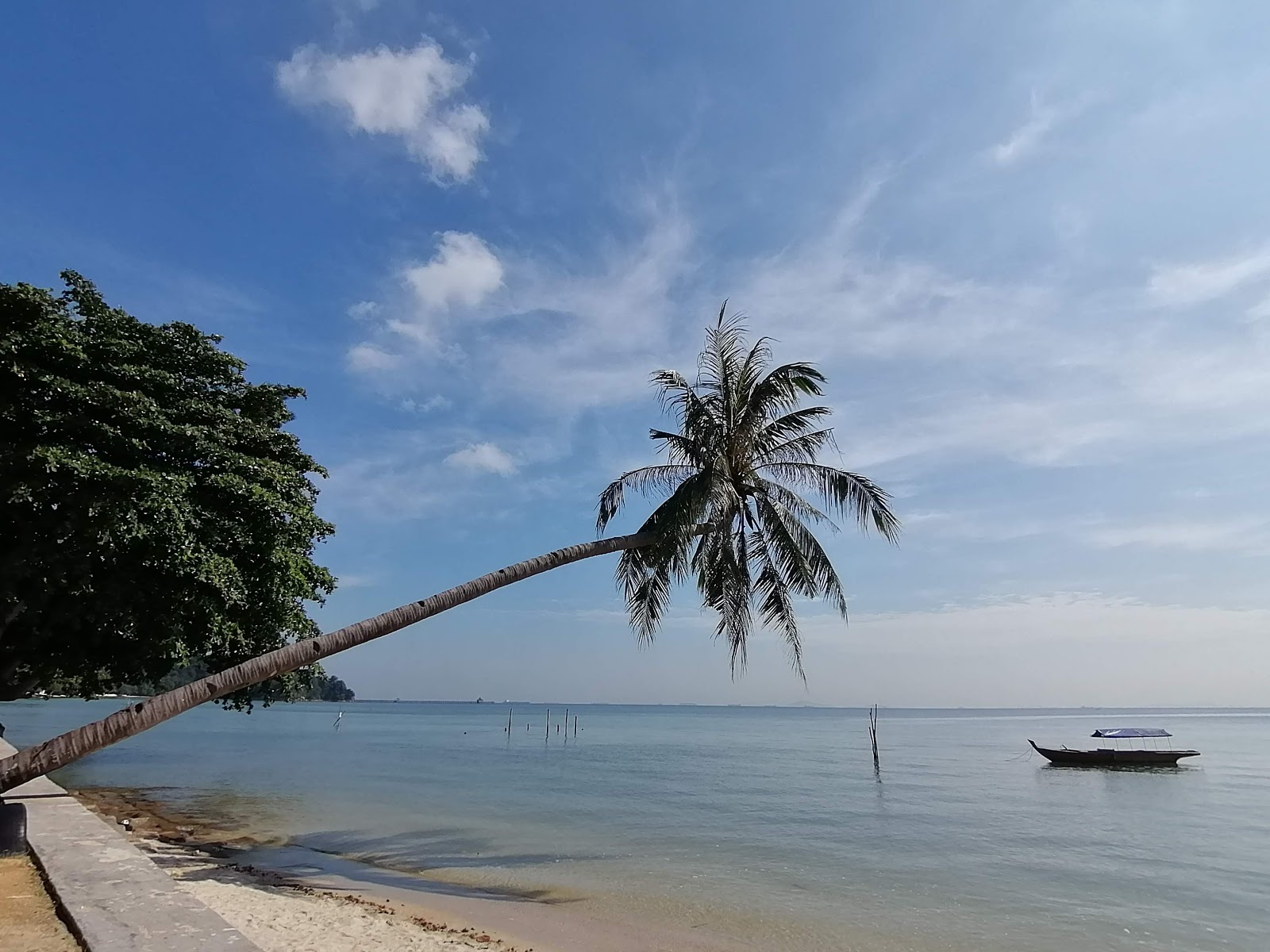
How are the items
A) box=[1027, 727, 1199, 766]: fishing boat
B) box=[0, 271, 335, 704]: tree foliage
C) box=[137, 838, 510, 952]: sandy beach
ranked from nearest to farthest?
box=[0, 271, 335, 704]: tree foliage → box=[137, 838, 510, 952]: sandy beach → box=[1027, 727, 1199, 766]: fishing boat

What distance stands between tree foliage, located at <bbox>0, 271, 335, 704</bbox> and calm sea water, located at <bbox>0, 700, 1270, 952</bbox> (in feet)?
22.3

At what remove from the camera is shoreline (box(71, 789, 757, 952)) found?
9164mm

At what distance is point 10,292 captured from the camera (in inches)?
346

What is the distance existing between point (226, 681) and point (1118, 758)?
4507 centimetres

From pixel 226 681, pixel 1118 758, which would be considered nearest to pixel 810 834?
pixel 226 681

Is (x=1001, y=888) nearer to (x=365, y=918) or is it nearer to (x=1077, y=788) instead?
(x=365, y=918)

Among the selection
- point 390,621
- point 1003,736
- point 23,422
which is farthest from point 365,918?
point 1003,736

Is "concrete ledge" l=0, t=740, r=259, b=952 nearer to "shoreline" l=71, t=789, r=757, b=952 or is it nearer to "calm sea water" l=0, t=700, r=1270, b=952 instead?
"shoreline" l=71, t=789, r=757, b=952

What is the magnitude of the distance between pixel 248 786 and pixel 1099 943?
25662 millimetres

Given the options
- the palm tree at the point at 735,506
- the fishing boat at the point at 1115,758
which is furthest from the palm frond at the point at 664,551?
the fishing boat at the point at 1115,758

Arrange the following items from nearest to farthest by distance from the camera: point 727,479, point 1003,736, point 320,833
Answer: point 727,479
point 320,833
point 1003,736

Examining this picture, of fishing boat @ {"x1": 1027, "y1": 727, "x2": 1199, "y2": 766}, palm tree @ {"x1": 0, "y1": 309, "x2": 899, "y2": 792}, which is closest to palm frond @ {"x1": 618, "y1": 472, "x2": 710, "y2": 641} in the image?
palm tree @ {"x1": 0, "y1": 309, "x2": 899, "y2": 792}

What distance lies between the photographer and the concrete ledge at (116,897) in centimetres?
495

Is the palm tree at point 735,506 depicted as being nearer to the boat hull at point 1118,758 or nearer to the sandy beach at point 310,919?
the sandy beach at point 310,919
